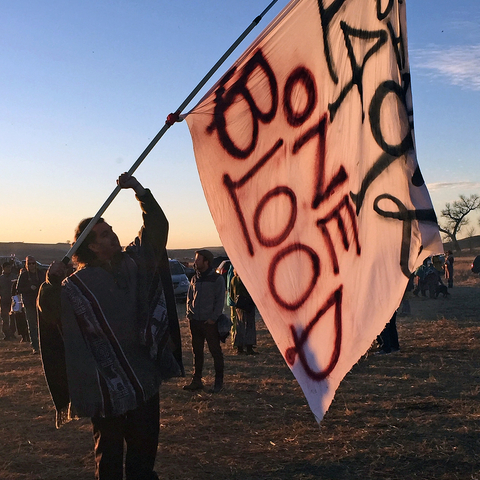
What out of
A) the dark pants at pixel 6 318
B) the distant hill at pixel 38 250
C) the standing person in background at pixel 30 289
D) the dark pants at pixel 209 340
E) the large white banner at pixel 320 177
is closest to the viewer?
the large white banner at pixel 320 177

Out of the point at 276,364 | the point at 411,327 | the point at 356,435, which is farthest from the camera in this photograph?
the point at 411,327

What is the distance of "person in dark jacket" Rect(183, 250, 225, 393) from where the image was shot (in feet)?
26.4

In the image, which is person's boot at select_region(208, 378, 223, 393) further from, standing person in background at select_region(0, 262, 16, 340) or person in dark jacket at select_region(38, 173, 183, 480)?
standing person in background at select_region(0, 262, 16, 340)

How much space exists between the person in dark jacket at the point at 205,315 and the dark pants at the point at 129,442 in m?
4.54

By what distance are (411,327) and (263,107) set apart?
1231 cm

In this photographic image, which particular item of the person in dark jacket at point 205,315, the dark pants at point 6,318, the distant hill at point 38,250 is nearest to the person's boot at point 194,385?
the person in dark jacket at point 205,315

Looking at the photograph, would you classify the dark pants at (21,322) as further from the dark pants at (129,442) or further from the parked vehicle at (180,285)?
the dark pants at (129,442)

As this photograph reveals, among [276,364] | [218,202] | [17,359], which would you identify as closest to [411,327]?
[276,364]

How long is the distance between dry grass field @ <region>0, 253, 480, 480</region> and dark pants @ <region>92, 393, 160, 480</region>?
5.39 feet

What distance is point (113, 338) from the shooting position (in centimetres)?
333

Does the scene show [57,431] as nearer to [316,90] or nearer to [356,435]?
[356,435]

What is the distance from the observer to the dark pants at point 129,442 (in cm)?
339

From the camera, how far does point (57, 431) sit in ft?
21.3

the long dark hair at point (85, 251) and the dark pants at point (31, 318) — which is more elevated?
the long dark hair at point (85, 251)
